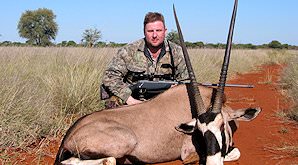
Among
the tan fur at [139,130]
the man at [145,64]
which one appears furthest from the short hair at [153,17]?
the tan fur at [139,130]

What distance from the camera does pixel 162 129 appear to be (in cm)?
402

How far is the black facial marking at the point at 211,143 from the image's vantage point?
10.8ft

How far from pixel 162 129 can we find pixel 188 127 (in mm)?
366

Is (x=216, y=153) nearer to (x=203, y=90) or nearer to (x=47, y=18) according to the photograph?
(x=203, y=90)

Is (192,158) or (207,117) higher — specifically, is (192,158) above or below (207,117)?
below

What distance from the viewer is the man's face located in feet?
16.0

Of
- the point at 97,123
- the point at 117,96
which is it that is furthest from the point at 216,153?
the point at 117,96

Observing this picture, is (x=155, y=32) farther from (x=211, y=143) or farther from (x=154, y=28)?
(x=211, y=143)

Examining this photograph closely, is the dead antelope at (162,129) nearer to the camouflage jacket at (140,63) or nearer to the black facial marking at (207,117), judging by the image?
the black facial marking at (207,117)

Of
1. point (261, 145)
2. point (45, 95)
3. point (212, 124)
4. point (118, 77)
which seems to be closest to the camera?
point (212, 124)

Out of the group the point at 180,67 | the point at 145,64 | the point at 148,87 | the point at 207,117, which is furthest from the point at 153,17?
the point at 207,117

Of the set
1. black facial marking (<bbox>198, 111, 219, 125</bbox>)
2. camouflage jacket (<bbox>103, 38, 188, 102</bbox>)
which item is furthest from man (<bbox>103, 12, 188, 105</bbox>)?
black facial marking (<bbox>198, 111, 219, 125</bbox>)

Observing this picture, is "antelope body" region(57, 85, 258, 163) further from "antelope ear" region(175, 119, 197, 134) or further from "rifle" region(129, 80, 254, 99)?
"rifle" region(129, 80, 254, 99)

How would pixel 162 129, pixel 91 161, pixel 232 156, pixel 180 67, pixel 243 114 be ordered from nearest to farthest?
pixel 91 161, pixel 243 114, pixel 162 129, pixel 232 156, pixel 180 67
